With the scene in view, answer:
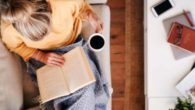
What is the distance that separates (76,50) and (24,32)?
24 centimetres

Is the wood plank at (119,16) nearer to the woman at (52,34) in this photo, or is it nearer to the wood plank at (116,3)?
the wood plank at (116,3)

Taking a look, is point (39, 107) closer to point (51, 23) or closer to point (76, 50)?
point (76, 50)

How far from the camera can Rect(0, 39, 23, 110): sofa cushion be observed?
1.19 metres

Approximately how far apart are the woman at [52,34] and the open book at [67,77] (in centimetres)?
3

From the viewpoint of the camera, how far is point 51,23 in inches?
42.6

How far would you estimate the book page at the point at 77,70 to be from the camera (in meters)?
1.18

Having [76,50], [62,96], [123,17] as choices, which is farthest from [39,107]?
[123,17]

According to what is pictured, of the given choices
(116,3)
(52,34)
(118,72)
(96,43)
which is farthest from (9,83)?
(116,3)

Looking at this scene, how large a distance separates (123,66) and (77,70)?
26.4 inches

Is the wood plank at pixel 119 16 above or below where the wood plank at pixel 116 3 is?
below

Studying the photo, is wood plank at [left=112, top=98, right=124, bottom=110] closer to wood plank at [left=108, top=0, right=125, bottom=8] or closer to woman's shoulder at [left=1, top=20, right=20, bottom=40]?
wood plank at [left=108, top=0, right=125, bottom=8]

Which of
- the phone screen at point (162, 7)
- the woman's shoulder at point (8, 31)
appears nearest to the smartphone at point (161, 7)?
the phone screen at point (162, 7)

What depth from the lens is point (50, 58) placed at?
4.03ft

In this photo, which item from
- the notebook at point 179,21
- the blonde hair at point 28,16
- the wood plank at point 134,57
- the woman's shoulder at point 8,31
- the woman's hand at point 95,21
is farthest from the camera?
the wood plank at point 134,57
